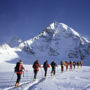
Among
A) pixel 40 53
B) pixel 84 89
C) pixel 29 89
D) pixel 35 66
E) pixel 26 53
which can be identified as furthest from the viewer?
pixel 40 53

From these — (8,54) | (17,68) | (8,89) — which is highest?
(8,54)

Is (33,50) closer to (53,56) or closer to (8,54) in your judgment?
(53,56)

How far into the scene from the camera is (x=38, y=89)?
8.59 meters

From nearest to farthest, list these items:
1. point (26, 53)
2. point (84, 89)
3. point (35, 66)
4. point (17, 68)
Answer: point (84, 89) < point (17, 68) < point (35, 66) < point (26, 53)

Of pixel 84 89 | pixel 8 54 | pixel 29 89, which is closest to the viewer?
pixel 84 89

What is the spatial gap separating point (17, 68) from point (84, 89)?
505cm

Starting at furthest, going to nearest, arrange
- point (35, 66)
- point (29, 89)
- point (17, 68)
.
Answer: point (35, 66)
point (17, 68)
point (29, 89)

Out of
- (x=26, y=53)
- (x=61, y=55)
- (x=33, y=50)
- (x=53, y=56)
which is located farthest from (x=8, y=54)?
(x=61, y=55)

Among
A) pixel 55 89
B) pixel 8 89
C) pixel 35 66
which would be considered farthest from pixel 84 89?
pixel 35 66

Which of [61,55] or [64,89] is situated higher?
[61,55]

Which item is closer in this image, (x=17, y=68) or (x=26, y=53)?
(x=17, y=68)

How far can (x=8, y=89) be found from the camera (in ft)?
30.4

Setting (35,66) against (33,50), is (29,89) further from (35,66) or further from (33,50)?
(33,50)

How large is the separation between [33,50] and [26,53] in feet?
50.8
